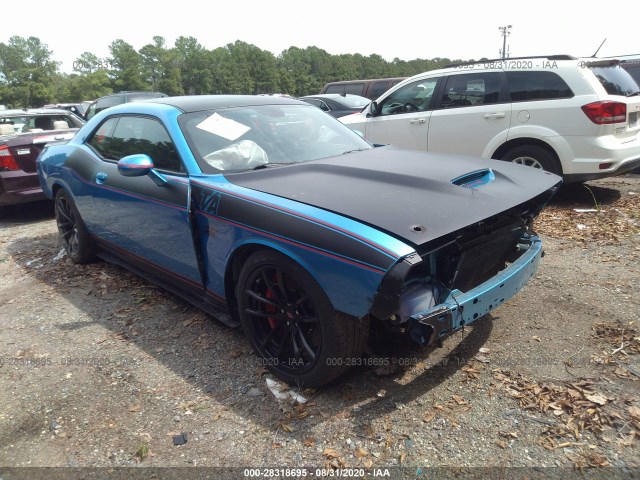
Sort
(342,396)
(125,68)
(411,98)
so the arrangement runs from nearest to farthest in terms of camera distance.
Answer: (342,396)
(411,98)
(125,68)

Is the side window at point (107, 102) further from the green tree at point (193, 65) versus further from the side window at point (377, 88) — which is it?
the green tree at point (193, 65)

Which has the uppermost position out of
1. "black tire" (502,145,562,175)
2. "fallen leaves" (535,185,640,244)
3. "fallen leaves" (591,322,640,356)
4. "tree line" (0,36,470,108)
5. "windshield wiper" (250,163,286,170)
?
"tree line" (0,36,470,108)

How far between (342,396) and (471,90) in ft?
16.8

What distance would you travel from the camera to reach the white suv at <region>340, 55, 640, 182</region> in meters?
5.59

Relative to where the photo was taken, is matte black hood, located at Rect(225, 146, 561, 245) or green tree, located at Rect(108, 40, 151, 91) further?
green tree, located at Rect(108, 40, 151, 91)

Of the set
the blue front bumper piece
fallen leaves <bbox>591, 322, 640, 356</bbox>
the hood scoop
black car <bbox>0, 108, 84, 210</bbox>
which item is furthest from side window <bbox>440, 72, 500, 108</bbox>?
black car <bbox>0, 108, 84, 210</bbox>

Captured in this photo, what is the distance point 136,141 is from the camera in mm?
3928

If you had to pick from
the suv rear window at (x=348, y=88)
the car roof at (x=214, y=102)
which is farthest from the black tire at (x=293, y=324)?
the suv rear window at (x=348, y=88)

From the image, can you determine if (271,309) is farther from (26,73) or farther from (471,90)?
(26,73)

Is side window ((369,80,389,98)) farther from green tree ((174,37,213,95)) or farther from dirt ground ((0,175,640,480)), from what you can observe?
green tree ((174,37,213,95))

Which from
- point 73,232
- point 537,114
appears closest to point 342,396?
point 73,232

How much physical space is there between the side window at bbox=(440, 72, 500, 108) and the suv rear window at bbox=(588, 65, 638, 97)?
1101 millimetres

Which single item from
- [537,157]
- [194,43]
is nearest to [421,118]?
[537,157]

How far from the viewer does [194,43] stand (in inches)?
3524
